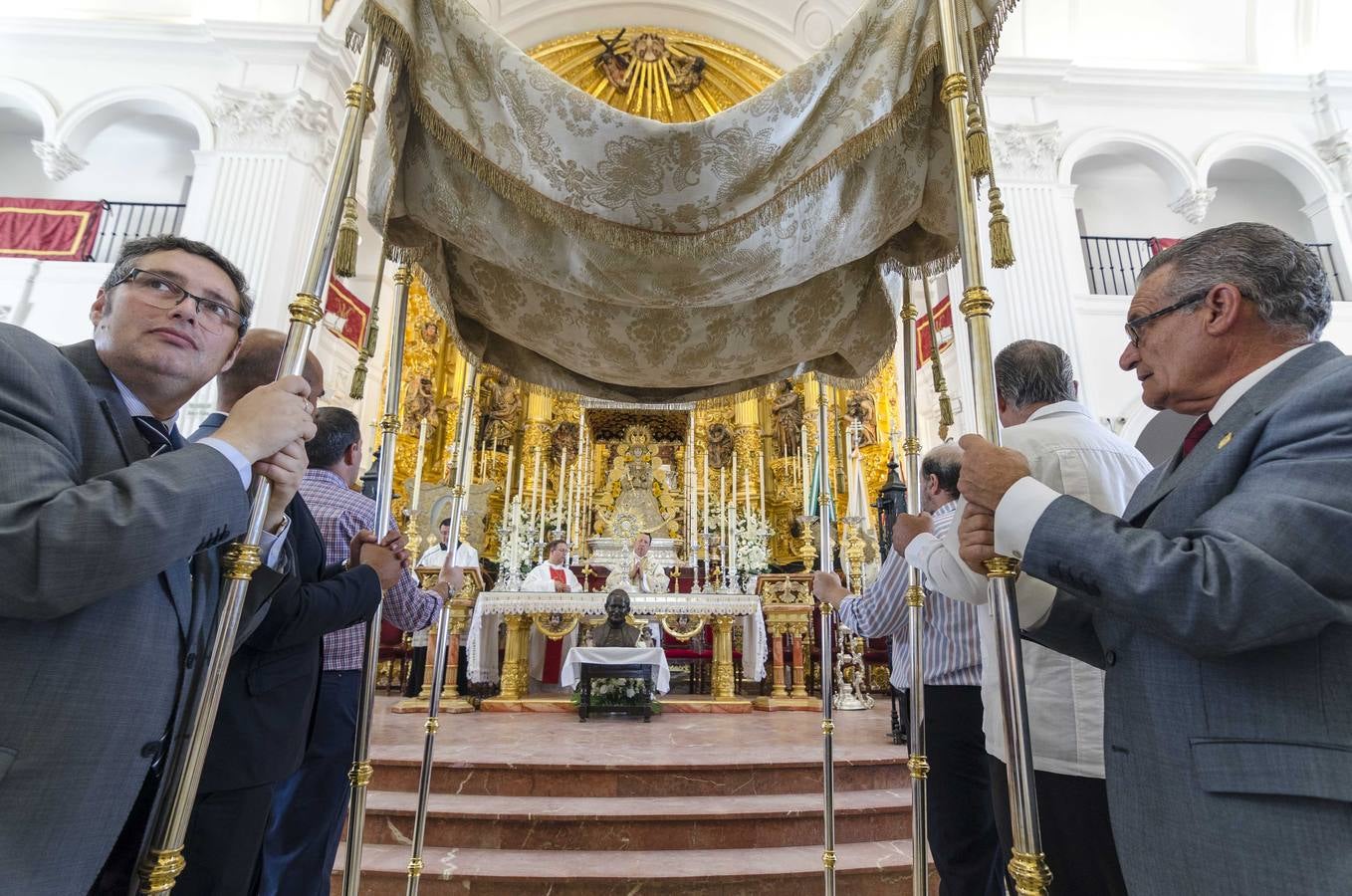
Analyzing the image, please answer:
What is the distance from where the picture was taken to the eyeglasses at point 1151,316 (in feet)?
3.83

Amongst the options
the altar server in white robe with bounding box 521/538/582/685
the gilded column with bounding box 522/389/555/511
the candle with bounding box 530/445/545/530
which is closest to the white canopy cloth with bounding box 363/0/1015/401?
the altar server in white robe with bounding box 521/538/582/685

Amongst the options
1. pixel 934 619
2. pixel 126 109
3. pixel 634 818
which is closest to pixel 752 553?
pixel 634 818

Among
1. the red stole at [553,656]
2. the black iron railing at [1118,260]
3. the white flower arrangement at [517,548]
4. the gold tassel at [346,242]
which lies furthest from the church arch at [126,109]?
the black iron railing at [1118,260]

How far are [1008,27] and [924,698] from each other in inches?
368

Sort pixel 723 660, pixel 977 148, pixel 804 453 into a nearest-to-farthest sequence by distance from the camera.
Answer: pixel 977 148 < pixel 723 660 < pixel 804 453

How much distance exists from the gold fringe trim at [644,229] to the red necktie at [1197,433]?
74cm

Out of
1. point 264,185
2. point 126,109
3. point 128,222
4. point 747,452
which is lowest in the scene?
point 747,452

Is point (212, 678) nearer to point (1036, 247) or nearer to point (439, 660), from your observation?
point (439, 660)

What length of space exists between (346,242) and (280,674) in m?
1.05

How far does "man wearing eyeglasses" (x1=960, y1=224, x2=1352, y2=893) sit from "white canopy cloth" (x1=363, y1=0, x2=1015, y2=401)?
2.79 feet

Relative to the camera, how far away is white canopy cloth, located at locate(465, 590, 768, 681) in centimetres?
604

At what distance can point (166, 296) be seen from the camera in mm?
1236

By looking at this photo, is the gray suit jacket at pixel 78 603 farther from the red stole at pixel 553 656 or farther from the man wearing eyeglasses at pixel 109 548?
the red stole at pixel 553 656

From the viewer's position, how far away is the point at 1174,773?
3.26 ft
